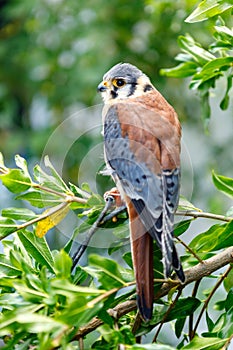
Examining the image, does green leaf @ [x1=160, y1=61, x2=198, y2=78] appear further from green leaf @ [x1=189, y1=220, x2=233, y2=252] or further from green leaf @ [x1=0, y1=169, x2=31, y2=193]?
green leaf @ [x1=0, y1=169, x2=31, y2=193]

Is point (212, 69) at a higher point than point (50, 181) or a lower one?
higher

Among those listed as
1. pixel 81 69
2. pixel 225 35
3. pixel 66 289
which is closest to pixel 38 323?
pixel 66 289

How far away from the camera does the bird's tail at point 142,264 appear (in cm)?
119

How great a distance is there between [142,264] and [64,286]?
226 mm

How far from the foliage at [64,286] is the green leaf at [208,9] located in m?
0.31

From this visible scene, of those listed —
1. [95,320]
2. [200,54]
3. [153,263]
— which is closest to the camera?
[95,320]

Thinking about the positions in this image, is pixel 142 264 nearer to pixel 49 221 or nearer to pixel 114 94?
pixel 49 221

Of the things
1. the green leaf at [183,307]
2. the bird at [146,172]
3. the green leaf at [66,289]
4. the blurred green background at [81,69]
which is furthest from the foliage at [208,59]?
the blurred green background at [81,69]

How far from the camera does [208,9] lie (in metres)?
1.41

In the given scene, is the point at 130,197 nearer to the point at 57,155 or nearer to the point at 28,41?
the point at 57,155

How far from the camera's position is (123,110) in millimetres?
1629

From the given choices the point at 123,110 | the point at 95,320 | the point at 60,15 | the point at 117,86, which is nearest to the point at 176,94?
the point at 60,15

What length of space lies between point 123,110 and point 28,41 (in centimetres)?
251

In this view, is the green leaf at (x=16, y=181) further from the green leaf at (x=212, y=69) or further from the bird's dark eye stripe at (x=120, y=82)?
the bird's dark eye stripe at (x=120, y=82)
